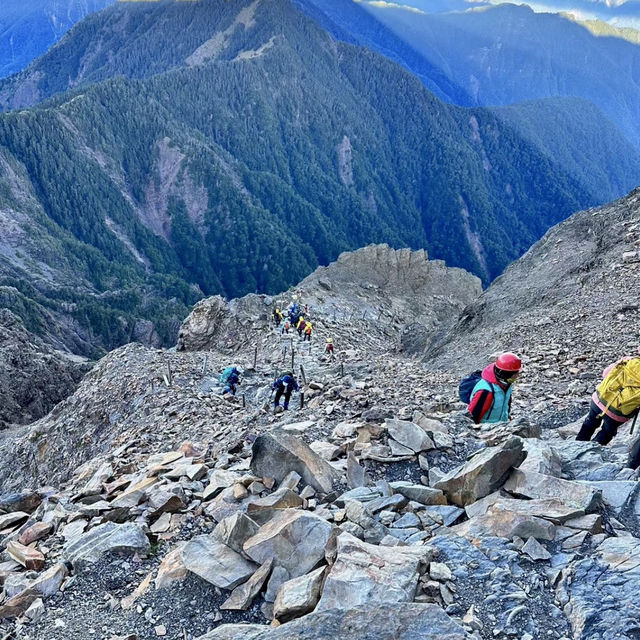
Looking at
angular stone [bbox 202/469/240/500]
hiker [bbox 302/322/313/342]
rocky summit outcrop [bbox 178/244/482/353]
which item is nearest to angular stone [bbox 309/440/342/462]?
angular stone [bbox 202/469/240/500]

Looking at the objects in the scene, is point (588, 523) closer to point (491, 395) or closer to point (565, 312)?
point (491, 395)

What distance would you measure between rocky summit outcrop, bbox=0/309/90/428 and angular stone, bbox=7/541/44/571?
95.2 ft

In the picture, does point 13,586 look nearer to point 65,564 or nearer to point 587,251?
point 65,564

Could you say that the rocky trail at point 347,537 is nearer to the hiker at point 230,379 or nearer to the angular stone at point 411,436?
the angular stone at point 411,436

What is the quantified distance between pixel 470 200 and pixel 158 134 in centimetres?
9683

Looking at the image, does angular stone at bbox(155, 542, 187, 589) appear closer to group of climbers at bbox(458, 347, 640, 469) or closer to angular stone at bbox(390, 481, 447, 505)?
angular stone at bbox(390, 481, 447, 505)

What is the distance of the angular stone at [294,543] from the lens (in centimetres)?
547

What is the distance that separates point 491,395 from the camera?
870 centimetres

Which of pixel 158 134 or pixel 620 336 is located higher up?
pixel 158 134

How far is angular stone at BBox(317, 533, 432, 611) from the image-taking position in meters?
4.70

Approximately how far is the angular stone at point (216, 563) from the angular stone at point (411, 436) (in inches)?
125

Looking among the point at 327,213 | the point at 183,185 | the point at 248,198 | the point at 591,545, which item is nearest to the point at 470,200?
the point at 327,213

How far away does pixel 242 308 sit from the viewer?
33250 mm

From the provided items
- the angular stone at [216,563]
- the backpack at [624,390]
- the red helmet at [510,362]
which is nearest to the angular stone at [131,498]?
the angular stone at [216,563]
